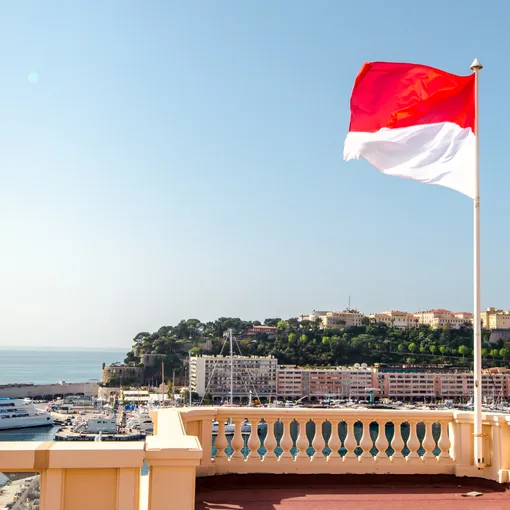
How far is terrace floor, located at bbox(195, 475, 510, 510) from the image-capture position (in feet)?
16.2

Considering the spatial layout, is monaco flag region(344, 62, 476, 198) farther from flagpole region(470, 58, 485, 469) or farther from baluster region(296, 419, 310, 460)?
baluster region(296, 419, 310, 460)

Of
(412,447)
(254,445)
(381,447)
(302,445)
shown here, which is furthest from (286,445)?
(412,447)

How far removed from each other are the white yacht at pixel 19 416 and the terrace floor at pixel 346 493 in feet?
213

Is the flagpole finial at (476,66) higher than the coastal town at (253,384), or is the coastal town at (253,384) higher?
the flagpole finial at (476,66)

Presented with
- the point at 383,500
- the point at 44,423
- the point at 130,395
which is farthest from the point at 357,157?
the point at 130,395

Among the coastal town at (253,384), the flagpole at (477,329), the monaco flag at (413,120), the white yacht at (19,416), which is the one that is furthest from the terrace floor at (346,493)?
the white yacht at (19,416)

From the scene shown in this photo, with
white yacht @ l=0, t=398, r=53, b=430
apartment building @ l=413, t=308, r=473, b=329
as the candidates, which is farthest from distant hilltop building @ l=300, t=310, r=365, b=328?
white yacht @ l=0, t=398, r=53, b=430

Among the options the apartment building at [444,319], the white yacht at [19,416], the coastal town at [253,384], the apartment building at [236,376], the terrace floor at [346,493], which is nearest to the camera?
the terrace floor at [346,493]

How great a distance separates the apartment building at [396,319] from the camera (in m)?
126

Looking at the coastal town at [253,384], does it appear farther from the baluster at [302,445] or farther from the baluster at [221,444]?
the baluster at [302,445]

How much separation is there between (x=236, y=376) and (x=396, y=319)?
46.3 meters

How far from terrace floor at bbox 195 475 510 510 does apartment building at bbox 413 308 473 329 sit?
4728 inches

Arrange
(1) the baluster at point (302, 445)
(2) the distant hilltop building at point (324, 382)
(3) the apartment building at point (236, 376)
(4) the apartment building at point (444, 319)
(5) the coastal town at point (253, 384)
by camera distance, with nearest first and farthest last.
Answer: (1) the baluster at point (302, 445) < (5) the coastal town at point (253, 384) < (3) the apartment building at point (236, 376) < (2) the distant hilltop building at point (324, 382) < (4) the apartment building at point (444, 319)

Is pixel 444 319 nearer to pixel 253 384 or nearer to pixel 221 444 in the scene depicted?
pixel 253 384
